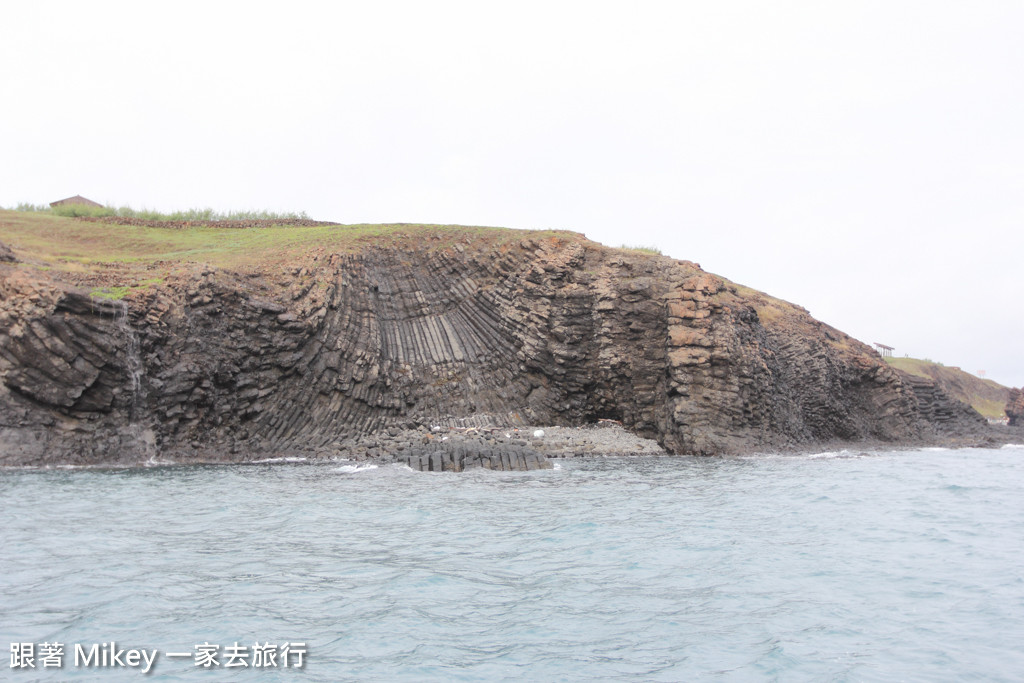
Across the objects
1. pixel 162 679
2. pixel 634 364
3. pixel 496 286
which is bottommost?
pixel 162 679

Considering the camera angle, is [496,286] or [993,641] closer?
[993,641]

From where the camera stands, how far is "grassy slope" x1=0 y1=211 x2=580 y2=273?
2728cm

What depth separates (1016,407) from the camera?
5056cm

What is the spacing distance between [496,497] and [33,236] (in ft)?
80.0

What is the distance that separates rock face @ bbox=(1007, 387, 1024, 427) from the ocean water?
134ft

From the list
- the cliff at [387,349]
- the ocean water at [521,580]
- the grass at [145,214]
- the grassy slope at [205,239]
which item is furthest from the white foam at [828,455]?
the grass at [145,214]

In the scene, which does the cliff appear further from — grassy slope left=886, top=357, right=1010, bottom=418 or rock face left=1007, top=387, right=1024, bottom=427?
grassy slope left=886, top=357, right=1010, bottom=418

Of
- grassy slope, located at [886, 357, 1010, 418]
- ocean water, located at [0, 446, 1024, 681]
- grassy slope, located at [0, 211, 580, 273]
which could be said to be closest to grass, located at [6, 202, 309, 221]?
grassy slope, located at [0, 211, 580, 273]

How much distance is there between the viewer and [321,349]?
997 inches

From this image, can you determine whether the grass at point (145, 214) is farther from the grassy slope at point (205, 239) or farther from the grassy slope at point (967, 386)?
the grassy slope at point (967, 386)

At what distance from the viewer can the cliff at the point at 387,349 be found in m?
21.1

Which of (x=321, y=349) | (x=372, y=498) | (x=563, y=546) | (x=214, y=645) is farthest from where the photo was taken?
(x=321, y=349)

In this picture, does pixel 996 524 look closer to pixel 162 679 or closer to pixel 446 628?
pixel 446 628

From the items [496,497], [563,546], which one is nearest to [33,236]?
[496,497]
